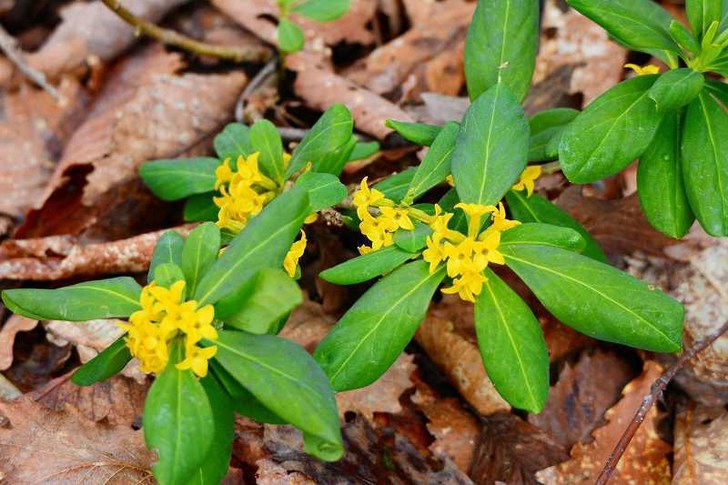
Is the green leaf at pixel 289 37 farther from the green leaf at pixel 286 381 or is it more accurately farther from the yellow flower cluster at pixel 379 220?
the green leaf at pixel 286 381

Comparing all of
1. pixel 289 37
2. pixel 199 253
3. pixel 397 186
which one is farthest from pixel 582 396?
pixel 289 37

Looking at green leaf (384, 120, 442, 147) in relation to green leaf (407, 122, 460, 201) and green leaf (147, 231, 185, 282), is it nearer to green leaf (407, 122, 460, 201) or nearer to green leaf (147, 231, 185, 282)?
green leaf (407, 122, 460, 201)

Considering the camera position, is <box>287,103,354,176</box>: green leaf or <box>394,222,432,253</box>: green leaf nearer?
<box>394,222,432,253</box>: green leaf

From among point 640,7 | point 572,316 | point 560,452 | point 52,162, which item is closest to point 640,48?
point 640,7

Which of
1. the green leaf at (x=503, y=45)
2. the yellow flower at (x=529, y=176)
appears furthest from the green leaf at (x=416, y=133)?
the yellow flower at (x=529, y=176)

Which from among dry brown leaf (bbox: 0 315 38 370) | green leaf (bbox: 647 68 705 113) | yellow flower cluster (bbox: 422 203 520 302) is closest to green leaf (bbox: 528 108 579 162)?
green leaf (bbox: 647 68 705 113)

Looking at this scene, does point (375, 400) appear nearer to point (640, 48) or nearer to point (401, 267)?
point (401, 267)
